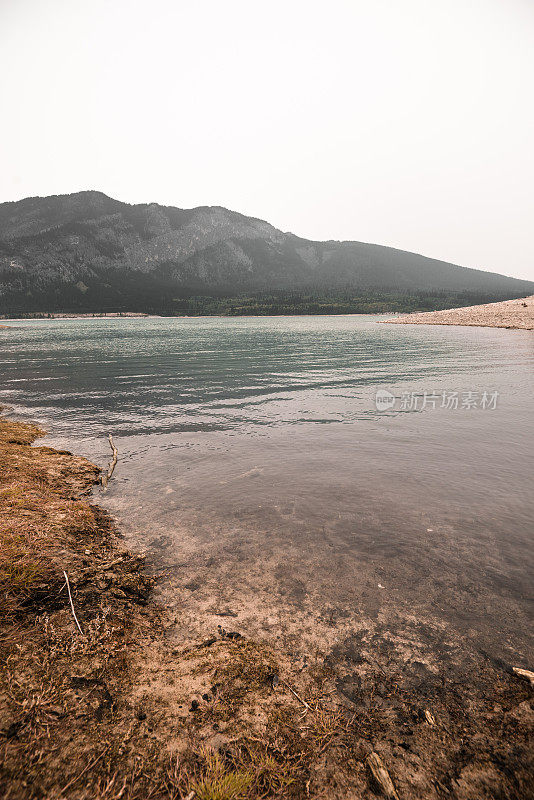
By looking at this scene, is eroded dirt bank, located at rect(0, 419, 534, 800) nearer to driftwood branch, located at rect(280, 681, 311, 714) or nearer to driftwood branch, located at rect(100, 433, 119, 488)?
driftwood branch, located at rect(280, 681, 311, 714)

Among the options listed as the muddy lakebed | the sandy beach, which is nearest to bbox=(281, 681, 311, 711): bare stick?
the muddy lakebed

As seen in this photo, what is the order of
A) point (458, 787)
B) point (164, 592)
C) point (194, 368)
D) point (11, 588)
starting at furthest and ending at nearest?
point (194, 368) < point (164, 592) < point (11, 588) < point (458, 787)

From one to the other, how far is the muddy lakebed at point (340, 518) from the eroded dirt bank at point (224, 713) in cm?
13

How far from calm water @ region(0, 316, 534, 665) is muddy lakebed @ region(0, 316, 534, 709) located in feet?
0.15

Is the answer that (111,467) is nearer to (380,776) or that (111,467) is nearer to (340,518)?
(340,518)

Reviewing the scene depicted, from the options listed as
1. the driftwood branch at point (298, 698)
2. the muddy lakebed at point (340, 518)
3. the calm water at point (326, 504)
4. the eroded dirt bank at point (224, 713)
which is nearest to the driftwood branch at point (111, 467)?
the muddy lakebed at point (340, 518)

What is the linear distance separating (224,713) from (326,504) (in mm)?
6466

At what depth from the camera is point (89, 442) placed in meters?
16.1

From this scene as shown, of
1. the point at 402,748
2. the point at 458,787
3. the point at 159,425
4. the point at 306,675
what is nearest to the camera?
the point at 458,787

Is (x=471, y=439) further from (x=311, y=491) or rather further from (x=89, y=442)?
(x=89, y=442)

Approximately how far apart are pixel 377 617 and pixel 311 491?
16.9 ft

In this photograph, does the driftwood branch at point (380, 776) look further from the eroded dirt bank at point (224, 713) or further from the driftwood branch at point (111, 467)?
the driftwood branch at point (111, 467)

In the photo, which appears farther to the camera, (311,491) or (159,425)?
(159,425)

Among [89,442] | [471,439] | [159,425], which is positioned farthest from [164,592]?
[471,439]
